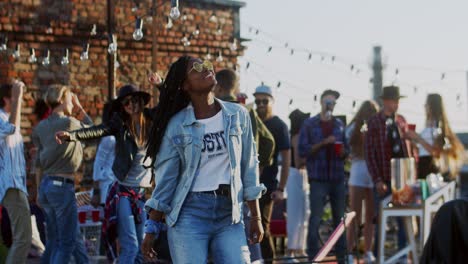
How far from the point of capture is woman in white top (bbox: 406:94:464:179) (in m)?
10.1

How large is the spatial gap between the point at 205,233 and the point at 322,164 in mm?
5370

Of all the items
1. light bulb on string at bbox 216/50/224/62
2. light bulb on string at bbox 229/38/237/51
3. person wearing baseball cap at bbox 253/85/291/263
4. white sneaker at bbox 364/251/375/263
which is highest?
light bulb on string at bbox 229/38/237/51

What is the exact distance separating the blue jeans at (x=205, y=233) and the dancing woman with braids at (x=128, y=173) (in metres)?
2.66

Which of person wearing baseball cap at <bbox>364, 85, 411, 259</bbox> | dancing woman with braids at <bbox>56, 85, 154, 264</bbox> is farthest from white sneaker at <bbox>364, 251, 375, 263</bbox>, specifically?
dancing woman with braids at <bbox>56, 85, 154, 264</bbox>

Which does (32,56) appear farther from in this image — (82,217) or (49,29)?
(82,217)

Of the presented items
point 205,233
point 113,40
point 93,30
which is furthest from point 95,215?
point 205,233

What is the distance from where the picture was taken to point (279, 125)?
9.39 meters

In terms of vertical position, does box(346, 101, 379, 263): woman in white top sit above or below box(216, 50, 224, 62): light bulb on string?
below

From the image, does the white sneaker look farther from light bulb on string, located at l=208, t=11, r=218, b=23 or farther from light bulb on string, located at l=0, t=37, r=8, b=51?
light bulb on string, located at l=208, t=11, r=218, b=23

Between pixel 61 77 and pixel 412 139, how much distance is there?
7227mm

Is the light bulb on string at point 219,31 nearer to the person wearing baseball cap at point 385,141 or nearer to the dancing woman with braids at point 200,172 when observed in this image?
the person wearing baseball cap at point 385,141

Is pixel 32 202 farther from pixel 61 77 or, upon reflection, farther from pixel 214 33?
pixel 214 33

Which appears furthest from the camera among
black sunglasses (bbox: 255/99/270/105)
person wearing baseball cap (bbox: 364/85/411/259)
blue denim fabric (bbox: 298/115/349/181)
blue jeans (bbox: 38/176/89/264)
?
blue denim fabric (bbox: 298/115/349/181)

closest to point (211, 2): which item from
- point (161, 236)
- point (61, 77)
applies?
point (61, 77)
